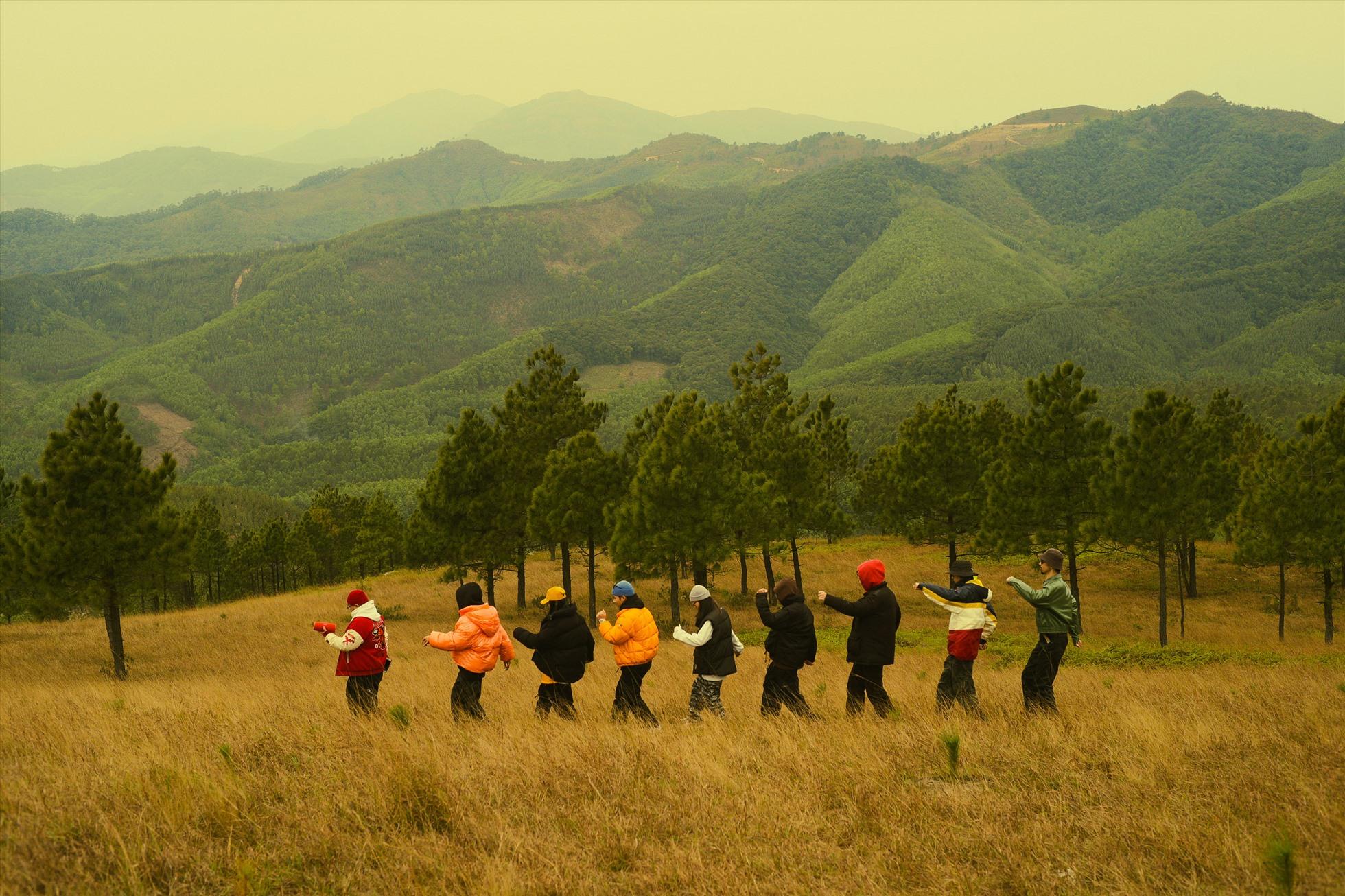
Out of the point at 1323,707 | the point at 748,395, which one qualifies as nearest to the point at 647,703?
the point at 1323,707

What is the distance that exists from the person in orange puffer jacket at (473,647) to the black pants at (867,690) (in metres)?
3.63

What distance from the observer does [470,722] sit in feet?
26.7

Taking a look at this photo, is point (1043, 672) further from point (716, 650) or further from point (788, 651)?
point (716, 650)

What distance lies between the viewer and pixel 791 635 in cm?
909

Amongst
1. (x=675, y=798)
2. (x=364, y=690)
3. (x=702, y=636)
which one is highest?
(x=702, y=636)

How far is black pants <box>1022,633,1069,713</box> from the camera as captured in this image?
8.86 meters

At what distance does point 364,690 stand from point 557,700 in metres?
2.01

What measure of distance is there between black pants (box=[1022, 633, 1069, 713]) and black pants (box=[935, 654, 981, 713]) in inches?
21.5

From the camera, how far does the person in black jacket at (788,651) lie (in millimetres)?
8945

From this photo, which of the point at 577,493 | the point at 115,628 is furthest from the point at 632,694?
the point at 577,493

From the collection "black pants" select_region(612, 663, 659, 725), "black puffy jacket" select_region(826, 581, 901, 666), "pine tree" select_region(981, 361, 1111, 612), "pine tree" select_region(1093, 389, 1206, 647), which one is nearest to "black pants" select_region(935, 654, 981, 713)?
"black puffy jacket" select_region(826, 581, 901, 666)

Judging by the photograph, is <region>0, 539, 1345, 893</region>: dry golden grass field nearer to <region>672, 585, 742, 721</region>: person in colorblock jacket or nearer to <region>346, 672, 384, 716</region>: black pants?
<region>346, 672, 384, 716</region>: black pants

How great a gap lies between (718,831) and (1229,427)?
5305 centimetres

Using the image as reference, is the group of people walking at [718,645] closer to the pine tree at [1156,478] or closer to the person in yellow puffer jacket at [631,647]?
the person in yellow puffer jacket at [631,647]
